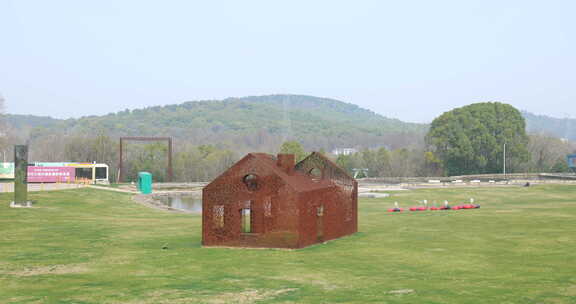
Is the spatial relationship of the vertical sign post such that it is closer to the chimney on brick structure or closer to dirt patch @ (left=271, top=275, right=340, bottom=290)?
the chimney on brick structure

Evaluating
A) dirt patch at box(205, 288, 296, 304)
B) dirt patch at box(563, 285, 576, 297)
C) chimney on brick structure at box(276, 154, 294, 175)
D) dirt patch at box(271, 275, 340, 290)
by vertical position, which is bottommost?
dirt patch at box(205, 288, 296, 304)

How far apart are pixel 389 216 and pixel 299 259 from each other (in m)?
18.8

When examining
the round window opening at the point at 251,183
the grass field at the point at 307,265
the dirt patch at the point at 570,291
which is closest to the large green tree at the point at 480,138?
the grass field at the point at 307,265

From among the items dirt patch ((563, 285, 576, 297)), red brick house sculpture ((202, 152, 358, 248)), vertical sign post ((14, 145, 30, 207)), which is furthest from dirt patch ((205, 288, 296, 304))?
vertical sign post ((14, 145, 30, 207))

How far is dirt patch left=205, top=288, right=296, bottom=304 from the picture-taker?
53.7 ft

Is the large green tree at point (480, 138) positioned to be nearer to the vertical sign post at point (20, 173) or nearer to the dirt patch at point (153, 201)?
the dirt patch at point (153, 201)

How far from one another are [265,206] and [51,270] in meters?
8.06

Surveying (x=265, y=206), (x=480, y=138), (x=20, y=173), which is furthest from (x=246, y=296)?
(x=480, y=138)

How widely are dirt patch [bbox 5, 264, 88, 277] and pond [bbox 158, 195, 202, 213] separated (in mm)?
39829

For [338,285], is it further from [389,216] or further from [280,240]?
[389,216]

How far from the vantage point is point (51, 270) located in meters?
21.3

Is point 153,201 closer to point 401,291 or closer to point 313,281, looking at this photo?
point 313,281

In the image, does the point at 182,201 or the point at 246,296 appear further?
the point at 182,201

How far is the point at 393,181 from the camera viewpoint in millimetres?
101562
